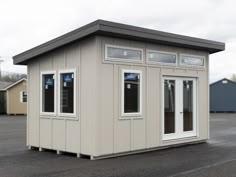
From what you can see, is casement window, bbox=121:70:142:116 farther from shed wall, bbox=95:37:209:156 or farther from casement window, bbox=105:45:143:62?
casement window, bbox=105:45:143:62

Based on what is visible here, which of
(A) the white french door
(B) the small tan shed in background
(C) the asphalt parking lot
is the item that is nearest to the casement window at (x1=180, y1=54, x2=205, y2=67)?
(A) the white french door

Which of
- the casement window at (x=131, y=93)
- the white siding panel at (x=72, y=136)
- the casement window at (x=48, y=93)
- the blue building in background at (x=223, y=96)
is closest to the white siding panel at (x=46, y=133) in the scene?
the casement window at (x=48, y=93)

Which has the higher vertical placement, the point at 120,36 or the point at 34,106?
the point at 120,36

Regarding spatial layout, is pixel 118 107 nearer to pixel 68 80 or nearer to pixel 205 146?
pixel 68 80

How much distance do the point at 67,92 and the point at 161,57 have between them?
2940 millimetres

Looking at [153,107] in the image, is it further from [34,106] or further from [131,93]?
[34,106]

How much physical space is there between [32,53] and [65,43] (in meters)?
1.45

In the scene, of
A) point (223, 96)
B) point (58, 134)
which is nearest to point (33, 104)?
point (58, 134)

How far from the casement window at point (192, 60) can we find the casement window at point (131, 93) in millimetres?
2021

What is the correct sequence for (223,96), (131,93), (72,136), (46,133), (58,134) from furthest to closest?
(223,96), (46,133), (58,134), (131,93), (72,136)

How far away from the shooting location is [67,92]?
1024 centimetres

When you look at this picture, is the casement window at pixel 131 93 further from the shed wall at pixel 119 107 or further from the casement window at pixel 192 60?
the casement window at pixel 192 60

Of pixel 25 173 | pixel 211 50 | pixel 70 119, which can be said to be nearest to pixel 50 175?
pixel 25 173

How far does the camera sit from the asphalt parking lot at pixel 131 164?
767 cm
